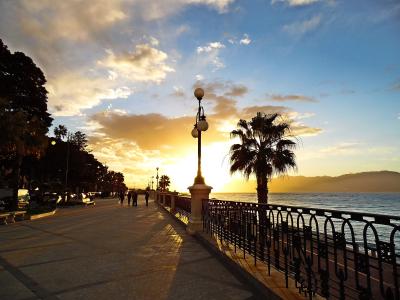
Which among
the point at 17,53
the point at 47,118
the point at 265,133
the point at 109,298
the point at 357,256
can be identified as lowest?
the point at 109,298

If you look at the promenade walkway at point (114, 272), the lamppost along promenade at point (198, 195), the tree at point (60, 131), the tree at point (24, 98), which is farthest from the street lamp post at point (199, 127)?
the tree at point (60, 131)

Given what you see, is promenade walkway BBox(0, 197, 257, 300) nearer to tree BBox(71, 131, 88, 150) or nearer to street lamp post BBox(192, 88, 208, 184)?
street lamp post BBox(192, 88, 208, 184)

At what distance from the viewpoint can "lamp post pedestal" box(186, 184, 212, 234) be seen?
12047mm

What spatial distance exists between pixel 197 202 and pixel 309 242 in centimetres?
762

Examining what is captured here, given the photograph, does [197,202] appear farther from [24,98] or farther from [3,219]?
[24,98]

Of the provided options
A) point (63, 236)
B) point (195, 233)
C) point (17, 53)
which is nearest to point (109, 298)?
point (195, 233)

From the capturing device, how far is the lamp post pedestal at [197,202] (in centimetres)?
1205

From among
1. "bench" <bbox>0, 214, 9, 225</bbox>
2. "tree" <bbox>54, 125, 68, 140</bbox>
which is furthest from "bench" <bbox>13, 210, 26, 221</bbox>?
"tree" <bbox>54, 125, 68, 140</bbox>

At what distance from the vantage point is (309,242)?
4711 mm

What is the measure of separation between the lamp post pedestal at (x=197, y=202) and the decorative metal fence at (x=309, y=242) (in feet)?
1.45

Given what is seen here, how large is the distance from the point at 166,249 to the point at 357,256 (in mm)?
6408

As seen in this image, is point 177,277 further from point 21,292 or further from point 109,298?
point 21,292

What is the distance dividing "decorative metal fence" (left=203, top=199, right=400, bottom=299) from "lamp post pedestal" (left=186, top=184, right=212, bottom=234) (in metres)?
0.44

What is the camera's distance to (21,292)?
5086 millimetres
